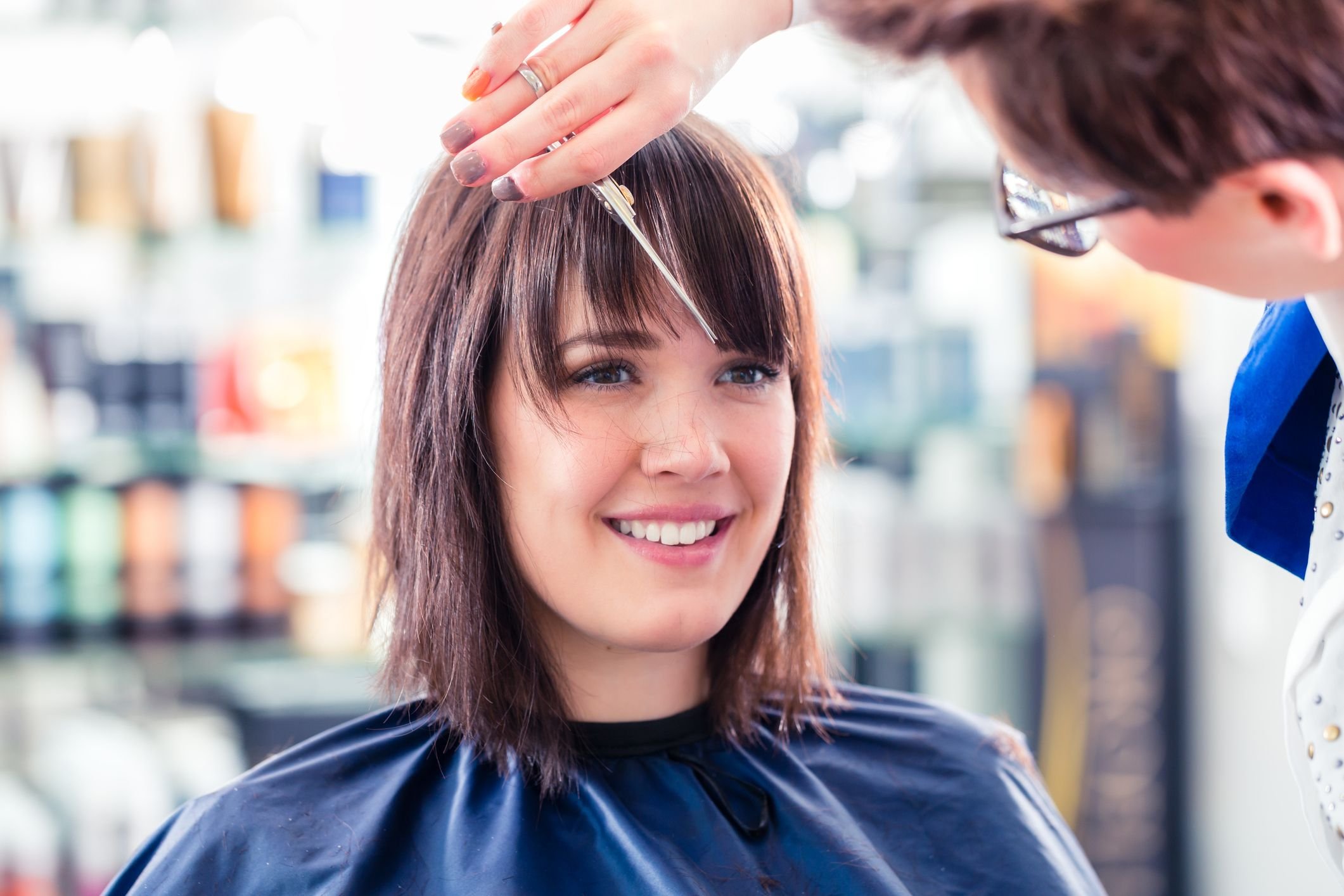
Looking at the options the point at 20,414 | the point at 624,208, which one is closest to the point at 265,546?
the point at 20,414

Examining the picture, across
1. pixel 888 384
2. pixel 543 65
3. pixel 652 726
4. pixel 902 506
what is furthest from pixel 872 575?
pixel 543 65

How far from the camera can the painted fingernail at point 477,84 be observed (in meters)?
0.93

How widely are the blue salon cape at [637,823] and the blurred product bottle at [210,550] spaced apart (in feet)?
4.69

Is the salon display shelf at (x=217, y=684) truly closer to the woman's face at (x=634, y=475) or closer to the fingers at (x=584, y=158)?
the woman's face at (x=634, y=475)

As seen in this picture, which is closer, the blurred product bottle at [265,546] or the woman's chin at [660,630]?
the woman's chin at [660,630]

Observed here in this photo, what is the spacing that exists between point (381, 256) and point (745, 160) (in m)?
1.67

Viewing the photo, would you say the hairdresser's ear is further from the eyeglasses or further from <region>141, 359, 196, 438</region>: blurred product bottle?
<region>141, 359, 196, 438</region>: blurred product bottle

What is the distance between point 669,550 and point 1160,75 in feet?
2.23

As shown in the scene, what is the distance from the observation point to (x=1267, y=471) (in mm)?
1102

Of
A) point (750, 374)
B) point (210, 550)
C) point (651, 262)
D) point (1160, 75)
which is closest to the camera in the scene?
point (1160, 75)

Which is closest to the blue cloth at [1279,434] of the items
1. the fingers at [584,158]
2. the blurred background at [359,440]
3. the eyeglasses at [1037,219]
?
the eyeglasses at [1037,219]

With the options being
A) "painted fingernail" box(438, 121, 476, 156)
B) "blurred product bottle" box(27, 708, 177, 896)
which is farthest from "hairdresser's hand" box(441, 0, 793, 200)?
"blurred product bottle" box(27, 708, 177, 896)

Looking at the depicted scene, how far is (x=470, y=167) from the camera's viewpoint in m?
0.90

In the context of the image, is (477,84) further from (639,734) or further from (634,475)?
(639,734)
